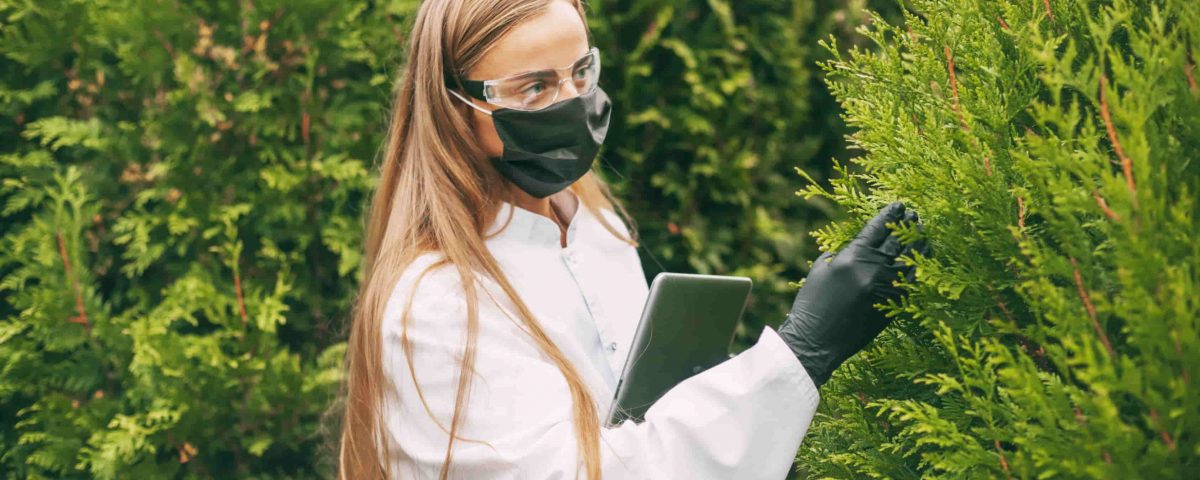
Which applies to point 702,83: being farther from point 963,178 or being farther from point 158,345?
point 963,178

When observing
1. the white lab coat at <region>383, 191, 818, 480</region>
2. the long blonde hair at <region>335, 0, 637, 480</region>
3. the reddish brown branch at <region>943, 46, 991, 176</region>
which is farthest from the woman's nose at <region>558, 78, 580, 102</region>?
the reddish brown branch at <region>943, 46, 991, 176</region>

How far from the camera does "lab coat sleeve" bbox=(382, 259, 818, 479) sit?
5.67 ft

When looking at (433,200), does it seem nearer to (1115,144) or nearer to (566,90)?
(566,90)

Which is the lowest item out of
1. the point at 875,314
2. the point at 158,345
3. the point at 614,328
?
the point at 158,345

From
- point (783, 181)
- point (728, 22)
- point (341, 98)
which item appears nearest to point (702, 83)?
point (728, 22)

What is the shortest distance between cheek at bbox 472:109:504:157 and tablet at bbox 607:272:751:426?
19.5 inches

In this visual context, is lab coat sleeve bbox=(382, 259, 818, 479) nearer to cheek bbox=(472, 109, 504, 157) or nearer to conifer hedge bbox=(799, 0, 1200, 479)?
conifer hedge bbox=(799, 0, 1200, 479)

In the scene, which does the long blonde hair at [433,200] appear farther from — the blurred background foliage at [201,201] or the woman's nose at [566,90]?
the blurred background foliage at [201,201]

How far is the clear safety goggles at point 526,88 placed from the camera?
82.7 inches

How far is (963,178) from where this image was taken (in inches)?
54.8

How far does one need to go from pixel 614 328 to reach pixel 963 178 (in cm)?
108

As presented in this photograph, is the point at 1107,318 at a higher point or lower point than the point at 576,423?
higher

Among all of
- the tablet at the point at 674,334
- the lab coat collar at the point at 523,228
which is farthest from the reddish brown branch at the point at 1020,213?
the lab coat collar at the point at 523,228

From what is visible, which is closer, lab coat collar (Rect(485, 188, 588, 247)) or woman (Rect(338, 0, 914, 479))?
woman (Rect(338, 0, 914, 479))
